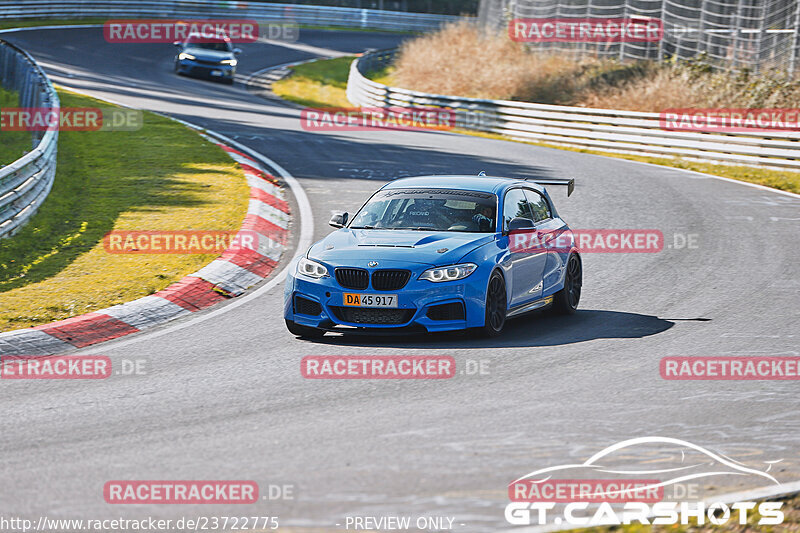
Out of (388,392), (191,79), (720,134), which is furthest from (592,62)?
(388,392)

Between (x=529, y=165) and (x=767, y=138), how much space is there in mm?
A: 5699

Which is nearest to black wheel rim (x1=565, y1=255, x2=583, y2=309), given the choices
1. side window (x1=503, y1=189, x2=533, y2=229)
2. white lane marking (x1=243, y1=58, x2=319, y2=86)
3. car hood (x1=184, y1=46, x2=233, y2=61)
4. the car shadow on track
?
the car shadow on track

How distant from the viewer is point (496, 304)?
34.4 ft

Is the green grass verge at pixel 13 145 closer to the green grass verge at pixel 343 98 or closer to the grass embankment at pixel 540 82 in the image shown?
the green grass verge at pixel 343 98

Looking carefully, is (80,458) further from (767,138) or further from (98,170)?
(767,138)

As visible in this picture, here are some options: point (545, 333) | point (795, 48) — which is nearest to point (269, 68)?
point (795, 48)

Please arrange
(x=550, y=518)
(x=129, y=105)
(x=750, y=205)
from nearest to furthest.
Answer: (x=550, y=518) → (x=750, y=205) → (x=129, y=105)

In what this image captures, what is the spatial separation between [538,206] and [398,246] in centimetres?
243

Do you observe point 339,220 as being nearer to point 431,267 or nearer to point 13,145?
point 431,267

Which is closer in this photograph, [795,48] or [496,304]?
[496,304]

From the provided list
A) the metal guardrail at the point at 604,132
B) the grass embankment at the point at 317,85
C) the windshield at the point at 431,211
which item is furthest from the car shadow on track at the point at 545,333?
the grass embankment at the point at 317,85

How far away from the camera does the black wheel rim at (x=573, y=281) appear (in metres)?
11.9

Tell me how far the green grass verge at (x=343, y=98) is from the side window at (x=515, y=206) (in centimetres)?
1201

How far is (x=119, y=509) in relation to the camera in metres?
5.93
